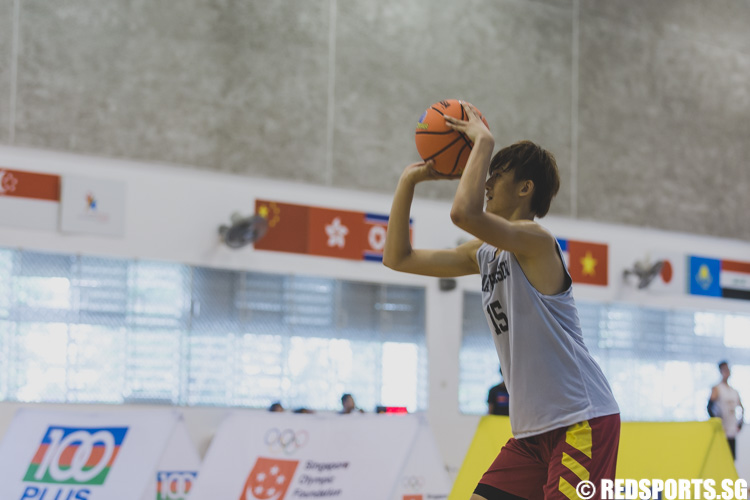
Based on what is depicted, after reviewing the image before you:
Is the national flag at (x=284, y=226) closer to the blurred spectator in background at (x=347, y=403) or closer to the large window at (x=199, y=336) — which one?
the large window at (x=199, y=336)

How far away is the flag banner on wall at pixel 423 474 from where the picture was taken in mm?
6297

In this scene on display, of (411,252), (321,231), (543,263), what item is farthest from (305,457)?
(321,231)

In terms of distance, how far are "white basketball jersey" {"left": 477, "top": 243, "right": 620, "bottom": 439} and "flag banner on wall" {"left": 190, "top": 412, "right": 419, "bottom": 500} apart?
8.60 ft

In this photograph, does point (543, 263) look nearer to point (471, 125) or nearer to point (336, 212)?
point (471, 125)

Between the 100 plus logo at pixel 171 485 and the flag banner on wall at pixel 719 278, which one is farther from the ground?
the flag banner on wall at pixel 719 278

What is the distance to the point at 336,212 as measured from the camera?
1127 cm

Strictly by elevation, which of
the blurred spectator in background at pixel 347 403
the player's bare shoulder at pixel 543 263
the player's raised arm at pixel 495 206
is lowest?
the blurred spectator in background at pixel 347 403

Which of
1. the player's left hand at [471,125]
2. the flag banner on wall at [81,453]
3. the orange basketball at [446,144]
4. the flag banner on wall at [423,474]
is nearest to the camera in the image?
the player's left hand at [471,125]

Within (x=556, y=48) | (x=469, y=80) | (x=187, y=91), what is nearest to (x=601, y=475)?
(x=187, y=91)

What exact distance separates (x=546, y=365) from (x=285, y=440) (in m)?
2.80

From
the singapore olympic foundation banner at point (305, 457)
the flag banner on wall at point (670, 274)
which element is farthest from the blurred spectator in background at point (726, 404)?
the singapore olympic foundation banner at point (305, 457)

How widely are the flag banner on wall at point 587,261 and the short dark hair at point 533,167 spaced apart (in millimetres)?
9855

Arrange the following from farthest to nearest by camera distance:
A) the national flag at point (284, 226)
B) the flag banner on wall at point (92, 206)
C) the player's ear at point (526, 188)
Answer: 1. the national flag at point (284, 226)
2. the flag banner on wall at point (92, 206)
3. the player's ear at point (526, 188)

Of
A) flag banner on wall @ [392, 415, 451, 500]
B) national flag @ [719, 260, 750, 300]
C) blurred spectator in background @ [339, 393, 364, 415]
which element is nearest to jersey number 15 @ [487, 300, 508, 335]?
flag banner on wall @ [392, 415, 451, 500]
